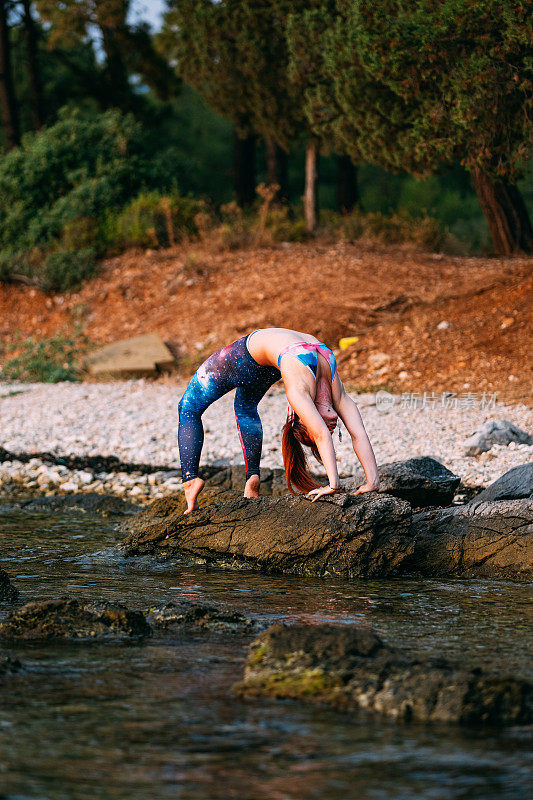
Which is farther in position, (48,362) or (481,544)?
(48,362)

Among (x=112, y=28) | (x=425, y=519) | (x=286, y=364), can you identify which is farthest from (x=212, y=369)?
(x=112, y=28)

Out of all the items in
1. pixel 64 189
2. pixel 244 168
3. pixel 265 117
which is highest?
pixel 265 117

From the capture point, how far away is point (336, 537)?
5703 mm

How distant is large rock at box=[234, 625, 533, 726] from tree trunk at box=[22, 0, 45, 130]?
20566 millimetres

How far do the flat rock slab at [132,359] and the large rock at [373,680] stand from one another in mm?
10719

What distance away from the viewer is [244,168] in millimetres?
22109

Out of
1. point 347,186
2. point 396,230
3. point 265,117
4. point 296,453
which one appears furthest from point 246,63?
point 296,453

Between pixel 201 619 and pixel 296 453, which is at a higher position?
pixel 296 453

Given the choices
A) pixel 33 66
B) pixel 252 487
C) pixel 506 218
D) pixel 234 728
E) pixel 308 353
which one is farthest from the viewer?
pixel 33 66

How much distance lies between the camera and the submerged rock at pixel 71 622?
441cm

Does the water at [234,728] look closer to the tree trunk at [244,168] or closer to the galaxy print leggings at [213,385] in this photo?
the galaxy print leggings at [213,385]

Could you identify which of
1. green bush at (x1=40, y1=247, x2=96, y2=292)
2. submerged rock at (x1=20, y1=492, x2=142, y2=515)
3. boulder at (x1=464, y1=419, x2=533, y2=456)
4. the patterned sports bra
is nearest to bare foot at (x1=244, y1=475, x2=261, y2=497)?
the patterned sports bra

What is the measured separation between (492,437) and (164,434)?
3.79 metres

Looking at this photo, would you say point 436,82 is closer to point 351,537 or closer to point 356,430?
point 356,430
